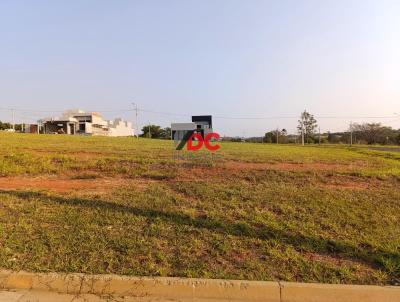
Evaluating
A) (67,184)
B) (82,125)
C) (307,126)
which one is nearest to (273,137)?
(307,126)

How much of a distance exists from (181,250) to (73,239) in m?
1.44

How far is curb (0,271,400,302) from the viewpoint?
11.1ft

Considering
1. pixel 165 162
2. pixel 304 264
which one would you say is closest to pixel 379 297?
pixel 304 264

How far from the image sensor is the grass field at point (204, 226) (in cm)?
381

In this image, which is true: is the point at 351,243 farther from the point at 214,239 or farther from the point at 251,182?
the point at 251,182

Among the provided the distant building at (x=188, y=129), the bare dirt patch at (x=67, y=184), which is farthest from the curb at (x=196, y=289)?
the distant building at (x=188, y=129)

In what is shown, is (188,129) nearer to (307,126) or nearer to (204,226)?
(204,226)

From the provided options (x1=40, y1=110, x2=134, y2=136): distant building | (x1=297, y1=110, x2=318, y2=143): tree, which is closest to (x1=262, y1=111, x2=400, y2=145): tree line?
(x1=297, y1=110, x2=318, y2=143): tree

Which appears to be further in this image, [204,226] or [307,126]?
[307,126]

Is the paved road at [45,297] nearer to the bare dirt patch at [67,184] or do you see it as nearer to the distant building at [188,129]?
the bare dirt patch at [67,184]

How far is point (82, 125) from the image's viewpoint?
83812mm

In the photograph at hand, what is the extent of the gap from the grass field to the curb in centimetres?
16

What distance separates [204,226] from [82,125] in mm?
84649

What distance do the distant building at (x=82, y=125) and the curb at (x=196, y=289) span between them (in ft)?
232
